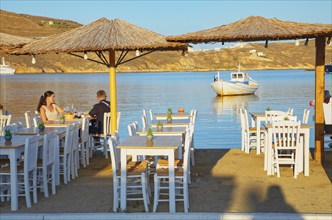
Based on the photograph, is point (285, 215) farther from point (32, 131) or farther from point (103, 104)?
point (103, 104)

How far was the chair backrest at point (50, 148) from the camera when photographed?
749 cm

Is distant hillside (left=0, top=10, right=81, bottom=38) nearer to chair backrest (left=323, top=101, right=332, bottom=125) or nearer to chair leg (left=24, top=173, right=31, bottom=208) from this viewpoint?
chair backrest (left=323, top=101, right=332, bottom=125)

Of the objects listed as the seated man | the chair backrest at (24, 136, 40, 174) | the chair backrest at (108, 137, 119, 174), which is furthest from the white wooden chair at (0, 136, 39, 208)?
the seated man

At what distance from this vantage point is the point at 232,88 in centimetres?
3956

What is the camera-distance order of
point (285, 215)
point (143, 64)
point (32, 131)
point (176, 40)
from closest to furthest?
point (285, 215) < point (32, 131) < point (176, 40) < point (143, 64)

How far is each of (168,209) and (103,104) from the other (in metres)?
5.08

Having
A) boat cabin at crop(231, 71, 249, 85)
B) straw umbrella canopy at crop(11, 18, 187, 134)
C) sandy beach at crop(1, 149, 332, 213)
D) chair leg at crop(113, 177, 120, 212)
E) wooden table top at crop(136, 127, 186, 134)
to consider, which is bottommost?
sandy beach at crop(1, 149, 332, 213)

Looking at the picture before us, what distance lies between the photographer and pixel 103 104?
38.4 ft

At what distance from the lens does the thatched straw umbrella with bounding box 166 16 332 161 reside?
29.9ft

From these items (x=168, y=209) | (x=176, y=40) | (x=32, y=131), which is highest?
(x=176, y=40)

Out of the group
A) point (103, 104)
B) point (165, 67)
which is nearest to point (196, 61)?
point (165, 67)

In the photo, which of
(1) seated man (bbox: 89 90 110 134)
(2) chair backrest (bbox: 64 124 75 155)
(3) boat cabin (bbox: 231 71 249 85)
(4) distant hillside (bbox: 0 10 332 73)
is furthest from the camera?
(4) distant hillside (bbox: 0 10 332 73)

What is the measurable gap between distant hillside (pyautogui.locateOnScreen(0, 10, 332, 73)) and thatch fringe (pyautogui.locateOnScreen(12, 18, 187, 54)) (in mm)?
103939

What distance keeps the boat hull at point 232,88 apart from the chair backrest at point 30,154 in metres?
31.6
